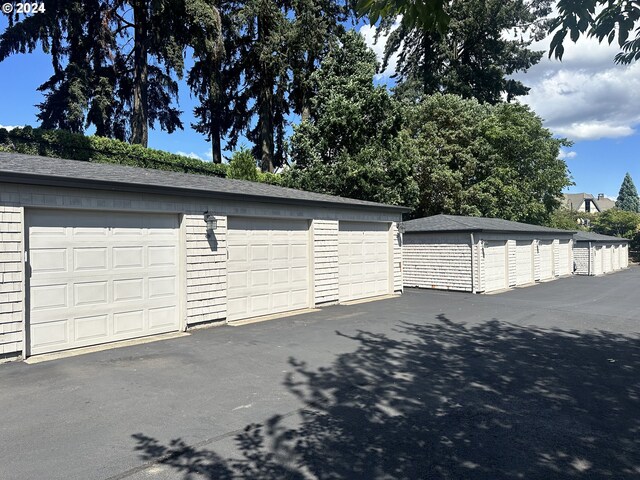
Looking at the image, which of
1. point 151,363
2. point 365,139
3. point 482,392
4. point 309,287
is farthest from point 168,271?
point 365,139

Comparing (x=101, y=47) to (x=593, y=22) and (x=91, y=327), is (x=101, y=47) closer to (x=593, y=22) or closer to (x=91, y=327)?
(x=91, y=327)

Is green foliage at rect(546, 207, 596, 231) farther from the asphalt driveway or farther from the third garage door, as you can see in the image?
the asphalt driveway

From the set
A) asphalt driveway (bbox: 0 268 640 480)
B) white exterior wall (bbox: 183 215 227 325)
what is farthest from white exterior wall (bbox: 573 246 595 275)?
white exterior wall (bbox: 183 215 227 325)

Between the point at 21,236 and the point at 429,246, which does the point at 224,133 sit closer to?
the point at 429,246

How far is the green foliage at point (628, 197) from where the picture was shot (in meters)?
76.9

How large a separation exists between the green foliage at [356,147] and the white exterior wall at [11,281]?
13490 millimetres

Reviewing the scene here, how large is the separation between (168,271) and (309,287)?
409cm

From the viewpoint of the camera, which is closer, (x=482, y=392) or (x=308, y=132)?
(x=482, y=392)

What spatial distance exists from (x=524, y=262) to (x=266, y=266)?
14.2 metres

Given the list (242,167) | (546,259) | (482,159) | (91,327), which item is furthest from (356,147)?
(91,327)

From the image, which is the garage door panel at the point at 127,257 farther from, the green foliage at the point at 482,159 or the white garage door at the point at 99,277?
the green foliage at the point at 482,159

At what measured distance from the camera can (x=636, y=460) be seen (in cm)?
366

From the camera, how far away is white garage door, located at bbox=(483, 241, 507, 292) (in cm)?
1647

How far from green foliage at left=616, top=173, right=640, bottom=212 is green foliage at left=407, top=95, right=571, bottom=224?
63.1 metres
